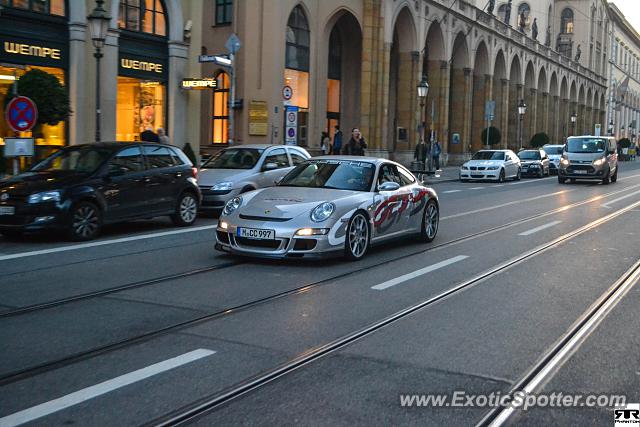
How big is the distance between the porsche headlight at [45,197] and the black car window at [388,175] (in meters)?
4.90

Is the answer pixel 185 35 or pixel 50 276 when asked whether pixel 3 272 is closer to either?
pixel 50 276

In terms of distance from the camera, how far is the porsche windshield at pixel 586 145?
108 feet

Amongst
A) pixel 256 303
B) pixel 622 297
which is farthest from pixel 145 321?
pixel 622 297

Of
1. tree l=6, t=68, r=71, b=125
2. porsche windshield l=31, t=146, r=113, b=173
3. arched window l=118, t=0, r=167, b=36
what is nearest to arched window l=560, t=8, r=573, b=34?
arched window l=118, t=0, r=167, b=36

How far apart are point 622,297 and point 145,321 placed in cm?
493

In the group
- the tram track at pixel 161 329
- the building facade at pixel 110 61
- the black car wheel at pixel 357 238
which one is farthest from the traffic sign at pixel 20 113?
the black car wheel at pixel 357 238

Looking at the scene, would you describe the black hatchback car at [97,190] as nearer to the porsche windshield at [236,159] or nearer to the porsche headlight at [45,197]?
the porsche headlight at [45,197]

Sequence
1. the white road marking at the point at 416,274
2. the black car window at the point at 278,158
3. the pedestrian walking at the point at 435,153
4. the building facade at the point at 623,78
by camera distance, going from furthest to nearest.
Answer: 1. the building facade at the point at 623,78
2. the pedestrian walking at the point at 435,153
3. the black car window at the point at 278,158
4. the white road marking at the point at 416,274

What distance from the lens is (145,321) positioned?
6684 mm

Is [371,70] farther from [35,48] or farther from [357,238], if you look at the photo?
[357,238]

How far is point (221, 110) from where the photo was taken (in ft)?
119

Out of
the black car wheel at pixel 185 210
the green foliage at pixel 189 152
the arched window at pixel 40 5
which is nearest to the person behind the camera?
the black car wheel at pixel 185 210

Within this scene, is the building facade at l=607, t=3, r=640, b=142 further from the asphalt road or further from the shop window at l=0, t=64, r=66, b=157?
the asphalt road

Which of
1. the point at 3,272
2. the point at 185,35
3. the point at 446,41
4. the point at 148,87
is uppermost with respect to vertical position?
the point at 446,41
